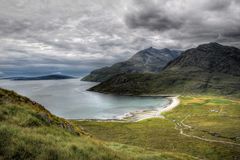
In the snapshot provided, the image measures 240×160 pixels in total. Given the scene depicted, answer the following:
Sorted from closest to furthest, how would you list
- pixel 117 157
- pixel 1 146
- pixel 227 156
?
pixel 1 146
pixel 117 157
pixel 227 156

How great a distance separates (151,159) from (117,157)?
7.13m

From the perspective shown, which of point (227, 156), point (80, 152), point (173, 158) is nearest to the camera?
point (80, 152)

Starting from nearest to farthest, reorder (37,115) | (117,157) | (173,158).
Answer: (117,157), (37,115), (173,158)

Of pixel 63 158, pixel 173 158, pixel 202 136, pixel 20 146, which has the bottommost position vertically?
pixel 202 136

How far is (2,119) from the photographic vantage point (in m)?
16.0

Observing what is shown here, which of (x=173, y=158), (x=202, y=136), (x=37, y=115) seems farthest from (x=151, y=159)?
(x=202, y=136)

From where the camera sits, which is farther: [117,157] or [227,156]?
[227,156]

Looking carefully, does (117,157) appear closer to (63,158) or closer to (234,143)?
(63,158)

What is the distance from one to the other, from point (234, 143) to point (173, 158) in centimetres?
5676

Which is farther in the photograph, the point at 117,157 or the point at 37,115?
the point at 37,115

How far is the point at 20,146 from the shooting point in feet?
37.5

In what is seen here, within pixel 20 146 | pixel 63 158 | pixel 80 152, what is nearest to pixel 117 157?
pixel 80 152

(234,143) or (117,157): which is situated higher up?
(117,157)

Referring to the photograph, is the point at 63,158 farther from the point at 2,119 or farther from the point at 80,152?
the point at 2,119
